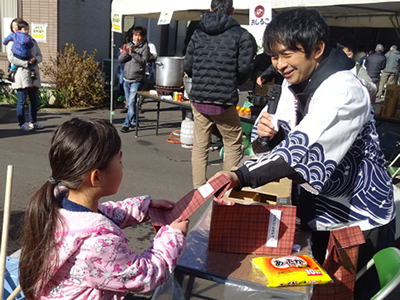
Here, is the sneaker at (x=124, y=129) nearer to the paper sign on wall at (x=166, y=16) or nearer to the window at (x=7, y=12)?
the paper sign on wall at (x=166, y=16)

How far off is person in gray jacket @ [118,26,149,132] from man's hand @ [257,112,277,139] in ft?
19.2

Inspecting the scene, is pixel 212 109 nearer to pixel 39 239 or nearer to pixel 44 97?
pixel 39 239

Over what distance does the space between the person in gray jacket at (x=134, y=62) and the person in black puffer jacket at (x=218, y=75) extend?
10.9 ft

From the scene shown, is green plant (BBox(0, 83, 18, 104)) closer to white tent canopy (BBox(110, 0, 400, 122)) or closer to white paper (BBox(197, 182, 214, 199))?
white tent canopy (BBox(110, 0, 400, 122))

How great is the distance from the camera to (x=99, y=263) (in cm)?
124

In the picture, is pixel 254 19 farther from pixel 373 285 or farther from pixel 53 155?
pixel 53 155

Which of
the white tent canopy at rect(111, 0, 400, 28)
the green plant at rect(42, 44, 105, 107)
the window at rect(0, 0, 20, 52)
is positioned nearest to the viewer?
the white tent canopy at rect(111, 0, 400, 28)

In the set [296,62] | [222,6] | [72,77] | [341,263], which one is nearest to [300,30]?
[296,62]

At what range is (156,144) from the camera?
22.6ft

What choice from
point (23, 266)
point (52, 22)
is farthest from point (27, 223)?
point (52, 22)

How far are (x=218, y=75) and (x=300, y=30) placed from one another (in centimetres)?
275

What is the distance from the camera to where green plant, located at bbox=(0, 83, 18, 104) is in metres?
9.43

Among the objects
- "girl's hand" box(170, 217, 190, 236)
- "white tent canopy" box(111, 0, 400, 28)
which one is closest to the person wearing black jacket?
"white tent canopy" box(111, 0, 400, 28)

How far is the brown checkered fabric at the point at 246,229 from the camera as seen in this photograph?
62.4 inches
